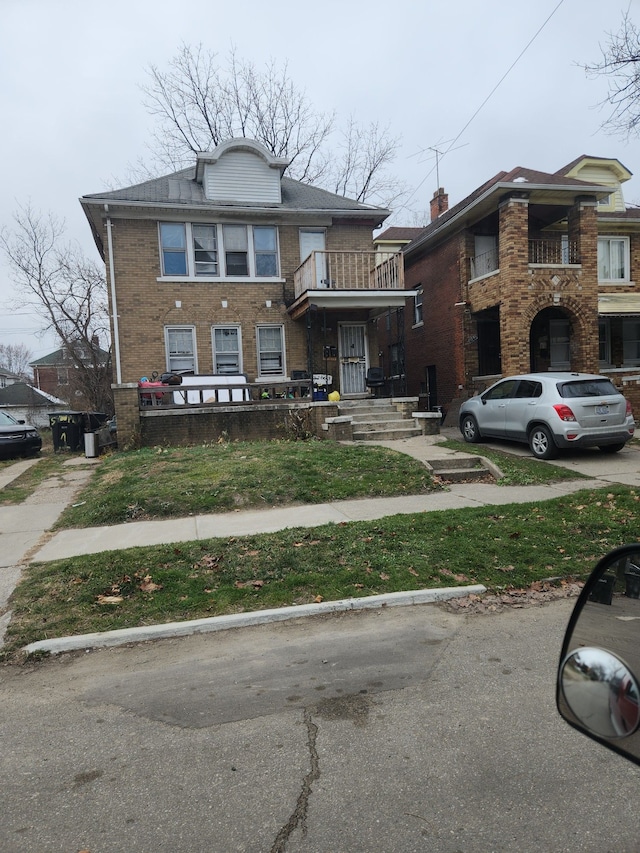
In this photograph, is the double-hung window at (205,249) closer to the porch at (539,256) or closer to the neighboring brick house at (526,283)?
the neighboring brick house at (526,283)

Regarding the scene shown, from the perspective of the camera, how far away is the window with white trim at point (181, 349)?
1712 centimetres

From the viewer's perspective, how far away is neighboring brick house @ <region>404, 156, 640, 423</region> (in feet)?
53.4

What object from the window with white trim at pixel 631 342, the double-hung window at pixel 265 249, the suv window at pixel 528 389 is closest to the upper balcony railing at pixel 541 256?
the window with white trim at pixel 631 342

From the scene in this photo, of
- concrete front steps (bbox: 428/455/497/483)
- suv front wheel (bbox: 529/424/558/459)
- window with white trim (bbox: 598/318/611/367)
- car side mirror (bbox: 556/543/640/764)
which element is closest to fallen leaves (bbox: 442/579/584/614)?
car side mirror (bbox: 556/543/640/764)

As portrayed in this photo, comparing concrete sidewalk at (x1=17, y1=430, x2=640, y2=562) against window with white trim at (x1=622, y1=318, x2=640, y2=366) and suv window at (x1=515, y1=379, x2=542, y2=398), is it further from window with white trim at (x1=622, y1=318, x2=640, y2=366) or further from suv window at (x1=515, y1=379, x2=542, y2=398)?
window with white trim at (x1=622, y1=318, x2=640, y2=366)

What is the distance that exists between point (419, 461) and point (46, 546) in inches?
236

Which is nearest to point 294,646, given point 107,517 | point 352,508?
point 352,508

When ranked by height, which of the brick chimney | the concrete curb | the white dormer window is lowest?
the concrete curb

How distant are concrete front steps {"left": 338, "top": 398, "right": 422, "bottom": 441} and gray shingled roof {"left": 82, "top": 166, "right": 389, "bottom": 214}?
273 inches

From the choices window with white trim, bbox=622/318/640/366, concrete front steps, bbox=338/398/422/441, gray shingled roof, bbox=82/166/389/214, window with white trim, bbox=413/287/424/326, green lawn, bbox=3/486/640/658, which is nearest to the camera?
green lawn, bbox=3/486/640/658

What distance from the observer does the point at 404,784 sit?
2508mm

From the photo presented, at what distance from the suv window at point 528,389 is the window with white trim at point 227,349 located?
9.01m

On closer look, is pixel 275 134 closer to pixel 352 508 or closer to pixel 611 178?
pixel 611 178

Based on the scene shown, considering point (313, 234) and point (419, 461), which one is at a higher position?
point (313, 234)
